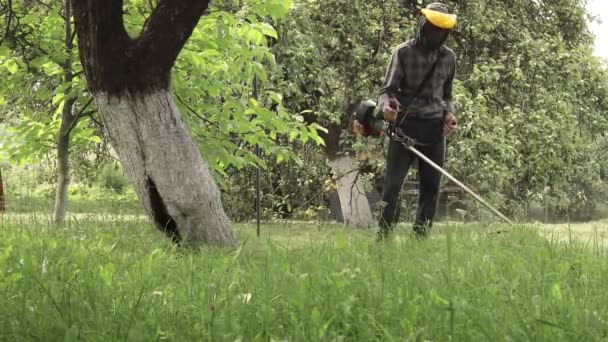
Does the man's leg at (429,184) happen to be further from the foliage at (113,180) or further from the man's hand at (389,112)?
the foliage at (113,180)

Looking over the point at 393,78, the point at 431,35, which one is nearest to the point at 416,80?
the point at 393,78

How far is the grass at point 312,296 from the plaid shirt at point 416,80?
1.64 metres

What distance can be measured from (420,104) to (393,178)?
2.11 ft

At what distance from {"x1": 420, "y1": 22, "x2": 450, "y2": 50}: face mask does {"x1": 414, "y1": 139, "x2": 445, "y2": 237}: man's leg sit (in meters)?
0.80

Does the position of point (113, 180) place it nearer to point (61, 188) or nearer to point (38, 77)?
point (38, 77)

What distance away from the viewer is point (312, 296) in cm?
308

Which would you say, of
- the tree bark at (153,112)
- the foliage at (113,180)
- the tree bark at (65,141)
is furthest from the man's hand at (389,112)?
the foliage at (113,180)

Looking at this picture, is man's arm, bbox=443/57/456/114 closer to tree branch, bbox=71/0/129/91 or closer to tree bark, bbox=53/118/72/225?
tree branch, bbox=71/0/129/91

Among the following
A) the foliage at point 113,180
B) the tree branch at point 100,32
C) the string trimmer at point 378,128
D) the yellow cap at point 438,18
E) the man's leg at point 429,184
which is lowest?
the foliage at point 113,180

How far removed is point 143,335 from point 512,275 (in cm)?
206

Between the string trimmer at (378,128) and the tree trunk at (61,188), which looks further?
the tree trunk at (61,188)

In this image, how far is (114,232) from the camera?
6273 mm

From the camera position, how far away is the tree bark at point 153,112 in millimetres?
5023

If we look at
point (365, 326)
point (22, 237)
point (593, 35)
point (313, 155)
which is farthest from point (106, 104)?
point (593, 35)
